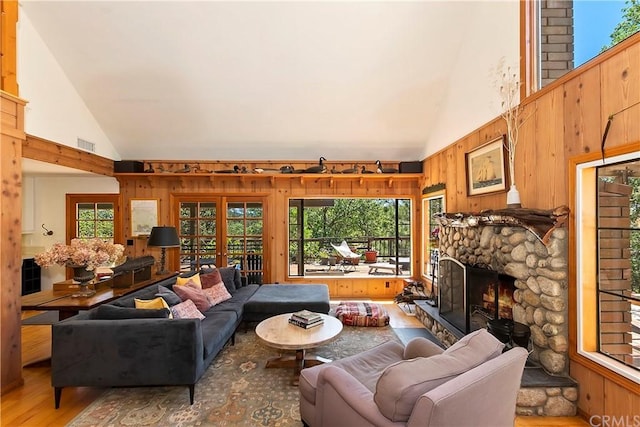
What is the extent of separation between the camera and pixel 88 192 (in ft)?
18.7

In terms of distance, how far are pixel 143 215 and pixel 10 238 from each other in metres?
3.11

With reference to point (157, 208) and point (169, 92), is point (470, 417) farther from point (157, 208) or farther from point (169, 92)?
point (157, 208)

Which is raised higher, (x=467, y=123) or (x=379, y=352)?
(x=467, y=123)

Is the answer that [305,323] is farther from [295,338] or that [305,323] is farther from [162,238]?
[162,238]

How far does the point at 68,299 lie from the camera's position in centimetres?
324

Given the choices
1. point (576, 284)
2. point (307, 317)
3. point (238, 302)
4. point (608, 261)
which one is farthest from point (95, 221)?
point (608, 261)

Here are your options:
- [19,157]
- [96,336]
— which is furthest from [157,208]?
[96,336]

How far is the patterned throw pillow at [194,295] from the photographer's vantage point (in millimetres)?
3465

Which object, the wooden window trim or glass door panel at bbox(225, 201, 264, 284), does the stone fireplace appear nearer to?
the wooden window trim

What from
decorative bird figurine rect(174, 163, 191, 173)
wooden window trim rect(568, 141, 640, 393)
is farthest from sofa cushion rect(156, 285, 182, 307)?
wooden window trim rect(568, 141, 640, 393)

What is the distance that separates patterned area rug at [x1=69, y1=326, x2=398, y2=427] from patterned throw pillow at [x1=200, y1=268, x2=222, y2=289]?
118 centimetres

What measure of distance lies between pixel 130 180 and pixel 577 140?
6648 millimetres

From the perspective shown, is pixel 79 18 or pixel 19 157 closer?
pixel 19 157

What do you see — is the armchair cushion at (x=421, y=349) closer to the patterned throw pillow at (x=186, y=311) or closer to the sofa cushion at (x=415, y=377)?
the sofa cushion at (x=415, y=377)
